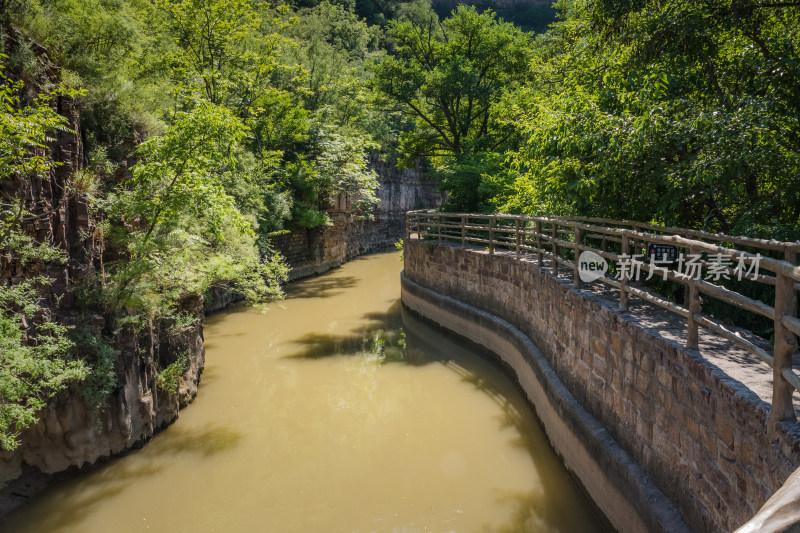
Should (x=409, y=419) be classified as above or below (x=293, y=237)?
below

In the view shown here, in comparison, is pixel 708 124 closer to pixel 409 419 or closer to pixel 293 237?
pixel 409 419

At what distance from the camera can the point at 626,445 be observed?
5270mm

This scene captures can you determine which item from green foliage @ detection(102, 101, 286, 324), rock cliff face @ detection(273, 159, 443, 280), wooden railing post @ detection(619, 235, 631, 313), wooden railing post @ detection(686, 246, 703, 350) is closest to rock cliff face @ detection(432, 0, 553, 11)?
rock cliff face @ detection(273, 159, 443, 280)

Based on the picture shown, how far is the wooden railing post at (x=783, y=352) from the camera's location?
2963 millimetres

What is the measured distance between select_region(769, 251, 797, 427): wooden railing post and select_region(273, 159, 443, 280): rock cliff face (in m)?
16.3

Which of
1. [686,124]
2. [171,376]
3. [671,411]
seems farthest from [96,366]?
[686,124]

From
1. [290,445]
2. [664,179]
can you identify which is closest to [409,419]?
[290,445]

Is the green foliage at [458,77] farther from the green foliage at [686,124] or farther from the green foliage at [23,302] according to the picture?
the green foliage at [23,302]

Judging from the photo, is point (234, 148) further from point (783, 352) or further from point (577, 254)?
point (783, 352)

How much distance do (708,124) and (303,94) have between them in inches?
774

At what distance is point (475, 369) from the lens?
36.1ft

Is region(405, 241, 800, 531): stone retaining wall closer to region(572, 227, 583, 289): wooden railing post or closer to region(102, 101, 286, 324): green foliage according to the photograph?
region(572, 227, 583, 289): wooden railing post

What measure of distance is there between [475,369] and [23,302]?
307 inches

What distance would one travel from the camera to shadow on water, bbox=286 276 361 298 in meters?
19.4
